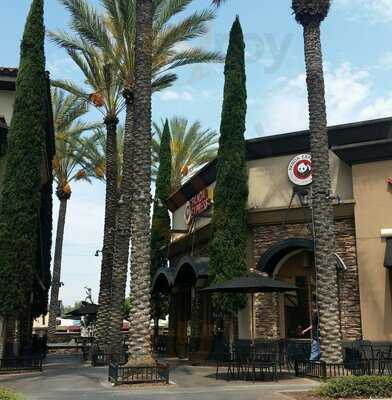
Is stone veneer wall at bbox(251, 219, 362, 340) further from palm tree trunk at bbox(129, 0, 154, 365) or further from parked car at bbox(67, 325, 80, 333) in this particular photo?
parked car at bbox(67, 325, 80, 333)

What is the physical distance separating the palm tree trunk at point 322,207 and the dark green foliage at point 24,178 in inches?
377

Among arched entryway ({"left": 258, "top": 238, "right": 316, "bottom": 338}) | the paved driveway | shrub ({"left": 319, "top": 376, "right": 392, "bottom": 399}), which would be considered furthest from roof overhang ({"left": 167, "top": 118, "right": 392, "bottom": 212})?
shrub ({"left": 319, "top": 376, "right": 392, "bottom": 399})

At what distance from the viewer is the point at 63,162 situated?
122 feet

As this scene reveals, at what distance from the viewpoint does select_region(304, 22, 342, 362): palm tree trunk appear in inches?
536

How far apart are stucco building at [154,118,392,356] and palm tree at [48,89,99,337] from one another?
46.6ft

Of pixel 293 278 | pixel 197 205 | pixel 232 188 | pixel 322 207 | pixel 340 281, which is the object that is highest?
pixel 197 205

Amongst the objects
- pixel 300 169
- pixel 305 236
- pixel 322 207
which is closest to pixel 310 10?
pixel 300 169

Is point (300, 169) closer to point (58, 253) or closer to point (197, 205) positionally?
point (197, 205)

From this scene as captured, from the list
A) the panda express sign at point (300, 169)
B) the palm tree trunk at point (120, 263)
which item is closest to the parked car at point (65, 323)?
the palm tree trunk at point (120, 263)

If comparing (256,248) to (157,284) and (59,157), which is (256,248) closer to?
(157,284)

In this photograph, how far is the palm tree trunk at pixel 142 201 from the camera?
13.8 m

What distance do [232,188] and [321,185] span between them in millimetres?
5362

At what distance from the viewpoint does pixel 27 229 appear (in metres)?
17.4

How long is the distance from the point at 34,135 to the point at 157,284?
9800 millimetres
